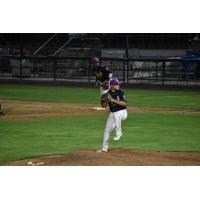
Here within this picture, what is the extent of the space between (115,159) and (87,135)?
8.68ft

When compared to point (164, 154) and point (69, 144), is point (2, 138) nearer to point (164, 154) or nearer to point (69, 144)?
point (69, 144)

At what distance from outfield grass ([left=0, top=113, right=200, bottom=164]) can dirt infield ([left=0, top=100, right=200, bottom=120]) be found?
79 centimetres

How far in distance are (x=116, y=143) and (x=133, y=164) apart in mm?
1811

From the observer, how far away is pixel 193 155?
10688mm

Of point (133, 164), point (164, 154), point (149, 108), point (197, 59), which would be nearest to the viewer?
point (133, 164)

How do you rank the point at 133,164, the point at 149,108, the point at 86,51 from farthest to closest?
the point at 86,51
the point at 149,108
the point at 133,164

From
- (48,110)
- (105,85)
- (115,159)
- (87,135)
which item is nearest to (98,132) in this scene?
(87,135)

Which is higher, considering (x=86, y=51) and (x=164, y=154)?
(x=86, y=51)

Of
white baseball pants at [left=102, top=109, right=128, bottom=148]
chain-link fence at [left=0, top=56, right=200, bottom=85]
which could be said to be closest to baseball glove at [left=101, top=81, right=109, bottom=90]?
chain-link fence at [left=0, top=56, right=200, bottom=85]

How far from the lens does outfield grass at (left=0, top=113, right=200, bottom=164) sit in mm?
11391

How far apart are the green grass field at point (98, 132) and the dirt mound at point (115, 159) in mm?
544

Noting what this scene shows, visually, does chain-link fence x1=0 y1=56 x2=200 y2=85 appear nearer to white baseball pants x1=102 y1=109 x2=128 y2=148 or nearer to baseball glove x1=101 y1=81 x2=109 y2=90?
baseball glove x1=101 y1=81 x2=109 y2=90

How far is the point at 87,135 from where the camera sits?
1273 centimetres
